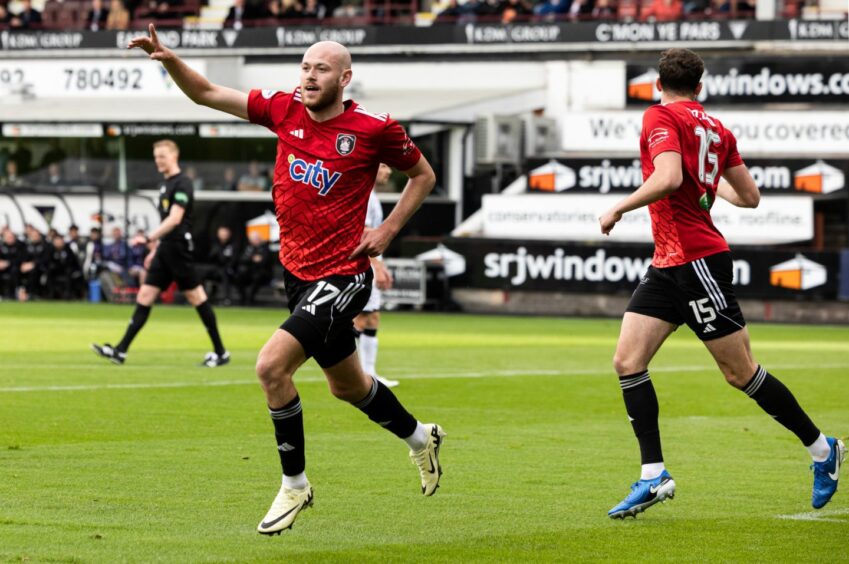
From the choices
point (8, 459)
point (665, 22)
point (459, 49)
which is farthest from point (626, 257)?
point (8, 459)

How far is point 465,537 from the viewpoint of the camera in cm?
A: 720

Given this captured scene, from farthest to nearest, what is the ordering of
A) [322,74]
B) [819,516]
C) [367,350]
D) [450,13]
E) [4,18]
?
[4,18]
[450,13]
[367,350]
[819,516]
[322,74]

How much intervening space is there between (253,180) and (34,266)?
18.1 ft

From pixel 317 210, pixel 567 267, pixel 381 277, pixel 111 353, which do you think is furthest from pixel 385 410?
pixel 567 267

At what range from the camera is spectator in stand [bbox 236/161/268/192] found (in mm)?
37250

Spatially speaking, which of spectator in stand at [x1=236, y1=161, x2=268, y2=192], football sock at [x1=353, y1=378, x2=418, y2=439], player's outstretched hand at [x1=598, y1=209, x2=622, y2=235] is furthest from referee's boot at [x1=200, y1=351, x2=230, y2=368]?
spectator in stand at [x1=236, y1=161, x2=268, y2=192]

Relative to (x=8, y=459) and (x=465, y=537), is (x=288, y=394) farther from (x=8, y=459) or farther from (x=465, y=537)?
(x=8, y=459)

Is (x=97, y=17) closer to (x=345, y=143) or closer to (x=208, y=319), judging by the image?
(x=208, y=319)

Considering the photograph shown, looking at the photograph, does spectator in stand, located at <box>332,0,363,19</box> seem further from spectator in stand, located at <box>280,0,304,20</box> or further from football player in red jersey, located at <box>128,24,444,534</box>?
football player in red jersey, located at <box>128,24,444,534</box>

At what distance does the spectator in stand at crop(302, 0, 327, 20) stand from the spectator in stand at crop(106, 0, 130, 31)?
503 cm

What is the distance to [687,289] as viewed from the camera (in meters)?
7.97

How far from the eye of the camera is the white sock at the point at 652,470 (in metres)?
7.82

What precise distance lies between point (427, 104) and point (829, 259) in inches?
407

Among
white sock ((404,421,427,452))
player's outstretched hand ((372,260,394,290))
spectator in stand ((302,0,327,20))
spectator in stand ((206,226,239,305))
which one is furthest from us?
spectator in stand ((302,0,327,20))
